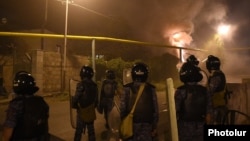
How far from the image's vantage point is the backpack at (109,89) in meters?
6.85

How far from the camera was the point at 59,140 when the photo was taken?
20.7ft

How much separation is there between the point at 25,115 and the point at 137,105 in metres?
1.60

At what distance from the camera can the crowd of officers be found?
10.7 feet

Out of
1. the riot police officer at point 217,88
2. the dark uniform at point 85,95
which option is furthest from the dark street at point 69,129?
the riot police officer at point 217,88

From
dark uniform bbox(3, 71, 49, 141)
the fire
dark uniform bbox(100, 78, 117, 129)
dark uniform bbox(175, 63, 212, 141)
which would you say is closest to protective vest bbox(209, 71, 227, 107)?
dark uniform bbox(175, 63, 212, 141)

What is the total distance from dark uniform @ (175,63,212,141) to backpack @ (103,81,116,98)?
2688 millimetres

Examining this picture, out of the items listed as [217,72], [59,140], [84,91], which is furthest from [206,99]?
[59,140]

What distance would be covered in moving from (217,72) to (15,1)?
26.3m

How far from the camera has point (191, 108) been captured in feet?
14.2

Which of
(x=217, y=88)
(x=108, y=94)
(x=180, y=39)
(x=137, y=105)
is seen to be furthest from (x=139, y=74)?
(x=180, y=39)

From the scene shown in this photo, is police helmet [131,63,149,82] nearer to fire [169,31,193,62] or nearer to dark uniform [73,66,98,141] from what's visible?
dark uniform [73,66,98,141]

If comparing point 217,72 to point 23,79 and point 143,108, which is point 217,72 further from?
point 23,79

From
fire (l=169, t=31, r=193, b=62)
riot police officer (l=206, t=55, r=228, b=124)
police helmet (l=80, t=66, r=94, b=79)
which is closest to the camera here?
police helmet (l=80, t=66, r=94, b=79)

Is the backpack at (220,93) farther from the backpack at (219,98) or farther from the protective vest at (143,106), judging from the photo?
the protective vest at (143,106)
